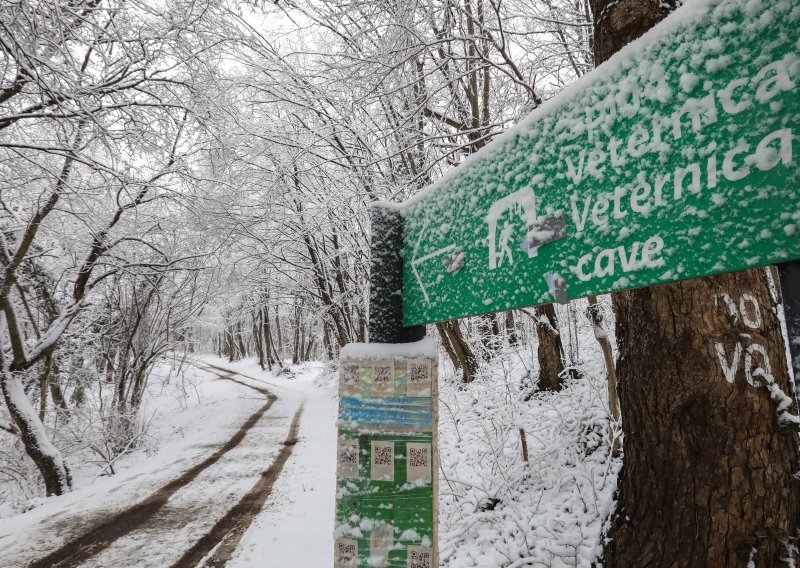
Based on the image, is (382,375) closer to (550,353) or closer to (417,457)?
(417,457)

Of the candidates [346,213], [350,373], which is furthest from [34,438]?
[350,373]

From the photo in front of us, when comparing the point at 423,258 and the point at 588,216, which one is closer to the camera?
the point at 588,216

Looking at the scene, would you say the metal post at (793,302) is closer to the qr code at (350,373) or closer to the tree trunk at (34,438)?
the qr code at (350,373)

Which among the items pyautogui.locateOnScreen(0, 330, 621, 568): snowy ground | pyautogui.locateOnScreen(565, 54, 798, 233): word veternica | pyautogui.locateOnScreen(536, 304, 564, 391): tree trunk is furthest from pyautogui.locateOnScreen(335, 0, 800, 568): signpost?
pyautogui.locateOnScreen(536, 304, 564, 391): tree trunk

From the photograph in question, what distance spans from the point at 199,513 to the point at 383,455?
4389 mm

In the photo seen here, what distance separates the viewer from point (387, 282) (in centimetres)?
138

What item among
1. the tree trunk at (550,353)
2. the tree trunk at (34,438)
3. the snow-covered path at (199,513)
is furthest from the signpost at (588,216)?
the tree trunk at (34,438)

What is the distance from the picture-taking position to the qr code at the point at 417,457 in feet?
4.02

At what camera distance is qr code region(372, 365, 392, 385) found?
49.7 inches

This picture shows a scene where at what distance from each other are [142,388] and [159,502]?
573 centimetres

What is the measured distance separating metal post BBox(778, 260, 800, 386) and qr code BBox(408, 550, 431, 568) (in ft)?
3.67

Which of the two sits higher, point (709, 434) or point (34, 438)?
point (709, 434)

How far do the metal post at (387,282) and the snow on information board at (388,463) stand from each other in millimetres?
101

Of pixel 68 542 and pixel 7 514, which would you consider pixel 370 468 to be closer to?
pixel 68 542
